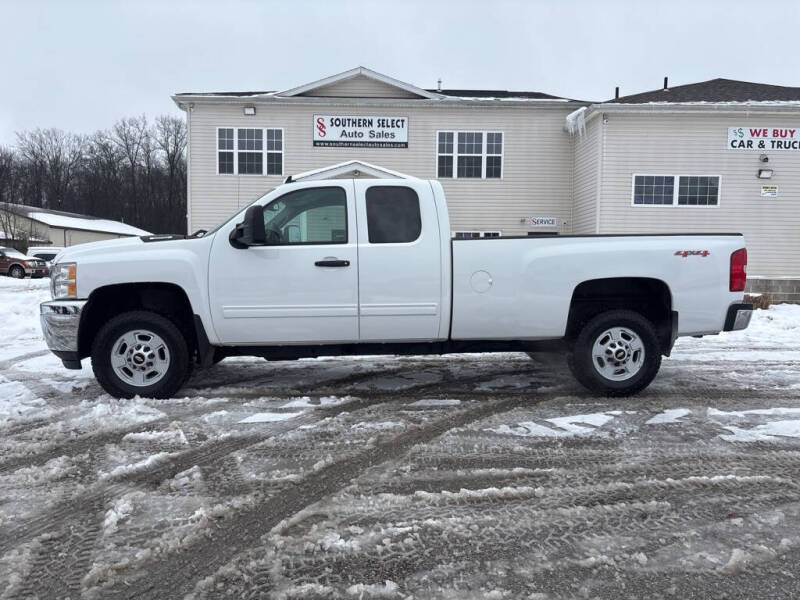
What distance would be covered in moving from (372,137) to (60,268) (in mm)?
14186

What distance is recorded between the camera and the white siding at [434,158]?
1825 centimetres

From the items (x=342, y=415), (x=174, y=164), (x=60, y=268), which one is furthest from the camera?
(x=174, y=164)

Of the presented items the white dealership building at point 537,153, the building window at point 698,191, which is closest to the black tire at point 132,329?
the white dealership building at point 537,153

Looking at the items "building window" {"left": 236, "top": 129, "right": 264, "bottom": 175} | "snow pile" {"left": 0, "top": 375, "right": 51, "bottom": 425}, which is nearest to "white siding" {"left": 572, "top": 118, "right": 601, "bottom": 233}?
"building window" {"left": 236, "top": 129, "right": 264, "bottom": 175}

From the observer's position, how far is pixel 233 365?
724cm

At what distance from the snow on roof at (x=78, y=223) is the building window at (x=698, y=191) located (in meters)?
61.3

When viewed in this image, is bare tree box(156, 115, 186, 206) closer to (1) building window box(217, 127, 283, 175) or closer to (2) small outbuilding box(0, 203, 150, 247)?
(2) small outbuilding box(0, 203, 150, 247)

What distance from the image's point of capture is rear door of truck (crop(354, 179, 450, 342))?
5.18 meters

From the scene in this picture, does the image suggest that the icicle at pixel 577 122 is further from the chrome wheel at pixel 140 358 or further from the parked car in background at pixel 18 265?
the parked car in background at pixel 18 265

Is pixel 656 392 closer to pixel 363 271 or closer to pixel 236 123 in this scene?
pixel 363 271

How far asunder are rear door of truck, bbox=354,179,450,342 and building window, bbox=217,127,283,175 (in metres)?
13.9

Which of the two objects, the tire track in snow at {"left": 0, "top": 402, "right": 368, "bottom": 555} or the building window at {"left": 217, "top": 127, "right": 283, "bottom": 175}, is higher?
the building window at {"left": 217, "top": 127, "right": 283, "bottom": 175}

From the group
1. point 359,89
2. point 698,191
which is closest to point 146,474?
point 359,89

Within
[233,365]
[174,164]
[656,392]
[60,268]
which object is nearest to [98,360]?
[60,268]
